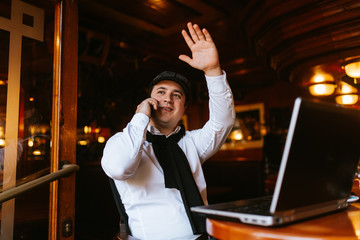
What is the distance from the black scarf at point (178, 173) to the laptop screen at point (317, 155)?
2.12ft

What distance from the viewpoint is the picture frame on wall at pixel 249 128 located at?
7867mm

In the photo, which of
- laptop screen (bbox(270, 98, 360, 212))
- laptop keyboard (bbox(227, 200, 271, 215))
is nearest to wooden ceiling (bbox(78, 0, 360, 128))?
laptop screen (bbox(270, 98, 360, 212))

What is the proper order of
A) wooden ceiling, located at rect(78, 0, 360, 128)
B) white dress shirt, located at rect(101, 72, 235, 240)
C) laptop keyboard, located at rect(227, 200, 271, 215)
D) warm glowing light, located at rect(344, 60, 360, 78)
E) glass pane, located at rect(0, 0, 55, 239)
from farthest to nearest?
warm glowing light, located at rect(344, 60, 360, 78) < wooden ceiling, located at rect(78, 0, 360, 128) < glass pane, located at rect(0, 0, 55, 239) < white dress shirt, located at rect(101, 72, 235, 240) < laptop keyboard, located at rect(227, 200, 271, 215)

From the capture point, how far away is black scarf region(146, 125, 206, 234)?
143 centimetres

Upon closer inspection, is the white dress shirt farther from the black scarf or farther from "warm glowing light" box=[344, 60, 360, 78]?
"warm glowing light" box=[344, 60, 360, 78]

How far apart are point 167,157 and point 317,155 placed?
0.89 meters

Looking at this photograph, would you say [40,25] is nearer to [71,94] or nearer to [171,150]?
[71,94]

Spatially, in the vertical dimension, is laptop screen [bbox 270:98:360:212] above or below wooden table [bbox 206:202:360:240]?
above

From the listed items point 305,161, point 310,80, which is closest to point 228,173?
point 310,80

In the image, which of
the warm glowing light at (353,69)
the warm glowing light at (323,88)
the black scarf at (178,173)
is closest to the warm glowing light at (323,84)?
the warm glowing light at (323,88)

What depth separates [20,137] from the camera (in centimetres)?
162

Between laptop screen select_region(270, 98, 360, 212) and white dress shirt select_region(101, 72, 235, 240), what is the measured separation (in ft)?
2.35

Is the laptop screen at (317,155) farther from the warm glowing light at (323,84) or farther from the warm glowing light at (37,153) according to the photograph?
the warm glowing light at (323,84)

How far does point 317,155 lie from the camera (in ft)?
2.76
